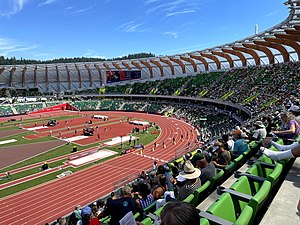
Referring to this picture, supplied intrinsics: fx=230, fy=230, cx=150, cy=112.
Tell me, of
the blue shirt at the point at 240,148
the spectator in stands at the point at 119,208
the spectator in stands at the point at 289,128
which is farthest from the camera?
the blue shirt at the point at 240,148

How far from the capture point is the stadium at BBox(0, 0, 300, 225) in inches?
171

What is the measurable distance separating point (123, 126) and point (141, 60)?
95.2ft

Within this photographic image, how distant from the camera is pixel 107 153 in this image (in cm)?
2616

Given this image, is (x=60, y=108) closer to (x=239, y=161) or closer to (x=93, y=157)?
(x=93, y=157)

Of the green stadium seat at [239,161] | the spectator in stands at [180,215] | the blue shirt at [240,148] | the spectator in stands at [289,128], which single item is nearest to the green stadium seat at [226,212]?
the spectator in stands at [180,215]

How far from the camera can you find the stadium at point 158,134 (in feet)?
14.3

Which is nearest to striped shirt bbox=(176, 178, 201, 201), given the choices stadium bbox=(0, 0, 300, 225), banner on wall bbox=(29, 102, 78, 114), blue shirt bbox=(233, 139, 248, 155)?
stadium bbox=(0, 0, 300, 225)

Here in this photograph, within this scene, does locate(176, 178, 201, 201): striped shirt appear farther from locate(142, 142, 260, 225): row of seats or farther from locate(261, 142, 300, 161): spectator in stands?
locate(261, 142, 300, 161): spectator in stands

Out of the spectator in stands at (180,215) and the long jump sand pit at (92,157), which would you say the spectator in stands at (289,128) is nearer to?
the spectator in stands at (180,215)

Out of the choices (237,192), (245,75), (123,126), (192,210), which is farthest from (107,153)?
(245,75)

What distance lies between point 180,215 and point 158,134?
33.3 meters

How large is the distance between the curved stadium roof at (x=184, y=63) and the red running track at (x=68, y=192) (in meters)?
25.4

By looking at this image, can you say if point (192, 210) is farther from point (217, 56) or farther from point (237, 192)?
point (217, 56)

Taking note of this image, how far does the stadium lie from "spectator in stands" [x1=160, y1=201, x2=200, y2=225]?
0.47m
